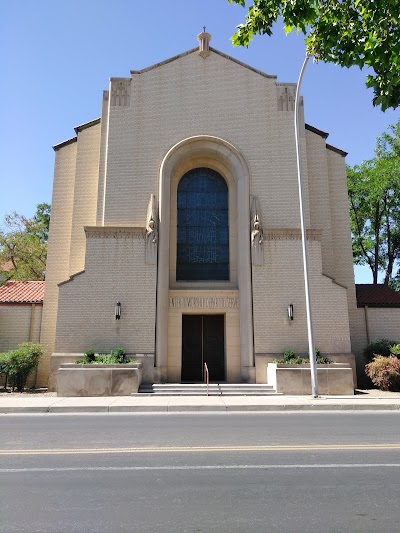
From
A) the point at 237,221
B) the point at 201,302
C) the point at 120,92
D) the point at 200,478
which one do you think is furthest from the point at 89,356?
the point at 120,92

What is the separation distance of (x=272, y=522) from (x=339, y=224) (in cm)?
A: 1829

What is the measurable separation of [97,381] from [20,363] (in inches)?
145

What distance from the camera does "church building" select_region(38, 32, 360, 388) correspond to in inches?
690

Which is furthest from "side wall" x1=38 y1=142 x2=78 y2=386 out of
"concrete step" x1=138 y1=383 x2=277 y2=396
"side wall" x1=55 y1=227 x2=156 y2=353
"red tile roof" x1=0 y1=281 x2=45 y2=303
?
"concrete step" x1=138 y1=383 x2=277 y2=396

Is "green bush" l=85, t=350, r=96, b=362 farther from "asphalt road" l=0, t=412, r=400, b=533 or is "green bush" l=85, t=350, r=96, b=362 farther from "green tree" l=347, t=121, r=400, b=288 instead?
"green tree" l=347, t=121, r=400, b=288

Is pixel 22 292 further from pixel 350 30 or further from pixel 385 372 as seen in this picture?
pixel 350 30

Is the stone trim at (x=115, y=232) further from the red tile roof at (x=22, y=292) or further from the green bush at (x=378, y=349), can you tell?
the green bush at (x=378, y=349)

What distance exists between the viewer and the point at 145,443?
733 centimetres

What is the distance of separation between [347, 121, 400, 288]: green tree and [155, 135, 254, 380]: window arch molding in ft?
38.1

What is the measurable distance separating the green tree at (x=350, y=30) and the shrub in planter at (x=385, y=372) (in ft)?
40.1

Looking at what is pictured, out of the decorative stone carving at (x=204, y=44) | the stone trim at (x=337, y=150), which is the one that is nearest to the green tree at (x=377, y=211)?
the stone trim at (x=337, y=150)

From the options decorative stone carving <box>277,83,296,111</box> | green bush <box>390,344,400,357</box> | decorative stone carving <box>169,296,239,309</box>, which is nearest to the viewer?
green bush <box>390,344,400,357</box>

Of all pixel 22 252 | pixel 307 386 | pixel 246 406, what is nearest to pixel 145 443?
pixel 246 406

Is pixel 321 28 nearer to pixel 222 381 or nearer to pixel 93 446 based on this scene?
pixel 93 446
